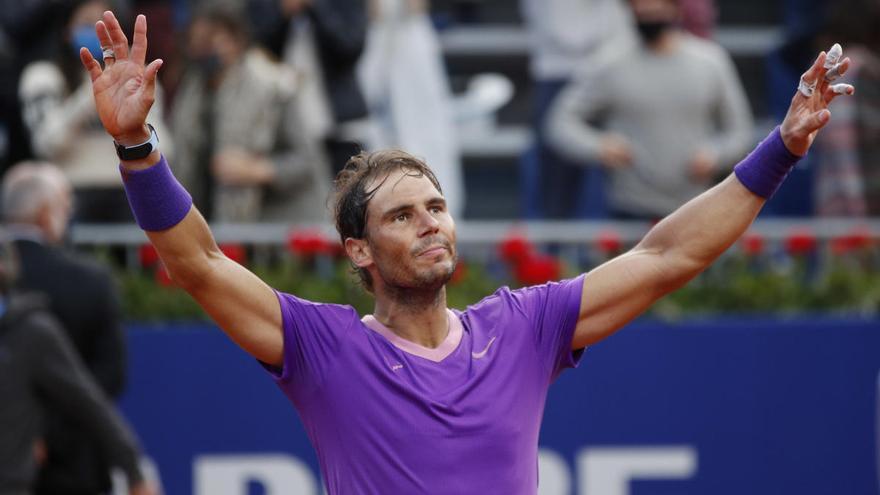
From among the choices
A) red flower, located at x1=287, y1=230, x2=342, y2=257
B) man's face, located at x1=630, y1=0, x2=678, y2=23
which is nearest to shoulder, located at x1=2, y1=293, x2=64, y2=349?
red flower, located at x1=287, y1=230, x2=342, y2=257

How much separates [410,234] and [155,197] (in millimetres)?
687

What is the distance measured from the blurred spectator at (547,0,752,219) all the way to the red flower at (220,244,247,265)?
2042mm

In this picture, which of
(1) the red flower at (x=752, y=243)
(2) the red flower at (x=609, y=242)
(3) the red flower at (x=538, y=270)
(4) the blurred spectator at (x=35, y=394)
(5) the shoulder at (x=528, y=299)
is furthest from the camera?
(1) the red flower at (x=752, y=243)

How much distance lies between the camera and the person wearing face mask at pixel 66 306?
750cm

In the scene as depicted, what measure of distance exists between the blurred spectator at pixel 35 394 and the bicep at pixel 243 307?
93.2 inches

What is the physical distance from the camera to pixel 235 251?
8406 mm

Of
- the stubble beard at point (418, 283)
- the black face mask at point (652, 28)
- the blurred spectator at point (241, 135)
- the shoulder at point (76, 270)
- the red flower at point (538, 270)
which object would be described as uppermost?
the black face mask at point (652, 28)

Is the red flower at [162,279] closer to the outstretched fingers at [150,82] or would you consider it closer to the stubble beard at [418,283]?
the stubble beard at [418,283]

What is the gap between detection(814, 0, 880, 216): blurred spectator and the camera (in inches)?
378

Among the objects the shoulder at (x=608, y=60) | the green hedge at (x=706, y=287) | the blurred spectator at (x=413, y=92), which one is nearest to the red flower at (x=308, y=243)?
the green hedge at (x=706, y=287)

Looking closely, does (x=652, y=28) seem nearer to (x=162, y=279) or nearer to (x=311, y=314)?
(x=162, y=279)

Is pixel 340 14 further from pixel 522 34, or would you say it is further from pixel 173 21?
pixel 522 34

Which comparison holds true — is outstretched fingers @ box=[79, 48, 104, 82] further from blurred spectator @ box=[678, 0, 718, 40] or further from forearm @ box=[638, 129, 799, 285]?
blurred spectator @ box=[678, 0, 718, 40]

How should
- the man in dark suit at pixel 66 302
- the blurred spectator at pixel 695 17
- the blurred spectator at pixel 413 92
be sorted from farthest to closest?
1. the blurred spectator at pixel 695 17
2. the blurred spectator at pixel 413 92
3. the man in dark suit at pixel 66 302
